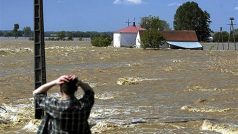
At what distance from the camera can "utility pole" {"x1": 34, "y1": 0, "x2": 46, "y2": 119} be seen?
43.8 feet

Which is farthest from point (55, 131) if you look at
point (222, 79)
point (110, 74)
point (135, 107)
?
point (110, 74)

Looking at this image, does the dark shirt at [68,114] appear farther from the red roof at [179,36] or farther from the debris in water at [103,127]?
the red roof at [179,36]

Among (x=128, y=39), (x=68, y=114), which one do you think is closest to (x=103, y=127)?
(x=68, y=114)

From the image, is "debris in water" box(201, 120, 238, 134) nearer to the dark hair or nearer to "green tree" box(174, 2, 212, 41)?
the dark hair

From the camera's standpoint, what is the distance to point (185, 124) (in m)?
12.4

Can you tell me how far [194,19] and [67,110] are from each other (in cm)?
9985

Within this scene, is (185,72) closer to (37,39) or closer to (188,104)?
(188,104)

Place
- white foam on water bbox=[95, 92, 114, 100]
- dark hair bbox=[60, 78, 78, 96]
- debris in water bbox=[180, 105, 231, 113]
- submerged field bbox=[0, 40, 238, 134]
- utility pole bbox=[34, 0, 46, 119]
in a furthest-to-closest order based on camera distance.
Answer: white foam on water bbox=[95, 92, 114, 100] < debris in water bbox=[180, 105, 231, 113] < utility pole bbox=[34, 0, 46, 119] < submerged field bbox=[0, 40, 238, 134] < dark hair bbox=[60, 78, 78, 96]

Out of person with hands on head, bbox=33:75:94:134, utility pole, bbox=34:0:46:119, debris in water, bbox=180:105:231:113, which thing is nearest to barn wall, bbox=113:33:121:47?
debris in water, bbox=180:105:231:113

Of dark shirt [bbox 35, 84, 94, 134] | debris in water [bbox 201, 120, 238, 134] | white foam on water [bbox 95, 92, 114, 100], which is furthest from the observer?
white foam on water [bbox 95, 92, 114, 100]

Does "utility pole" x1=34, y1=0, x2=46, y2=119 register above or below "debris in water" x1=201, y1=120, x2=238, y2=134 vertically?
above

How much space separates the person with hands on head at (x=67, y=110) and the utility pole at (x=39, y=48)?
812cm

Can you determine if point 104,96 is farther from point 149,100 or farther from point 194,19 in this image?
point 194,19

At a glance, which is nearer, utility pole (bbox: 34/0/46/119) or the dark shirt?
the dark shirt
